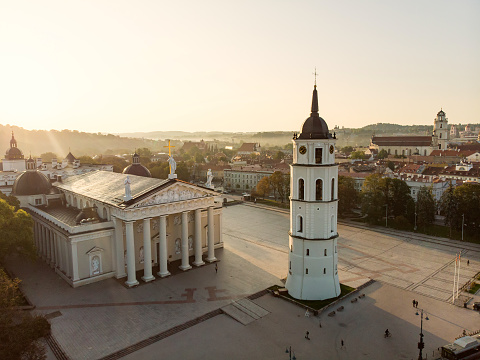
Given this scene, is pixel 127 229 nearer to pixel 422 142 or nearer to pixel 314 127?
pixel 314 127

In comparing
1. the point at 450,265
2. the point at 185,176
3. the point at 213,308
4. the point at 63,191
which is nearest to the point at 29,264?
the point at 63,191

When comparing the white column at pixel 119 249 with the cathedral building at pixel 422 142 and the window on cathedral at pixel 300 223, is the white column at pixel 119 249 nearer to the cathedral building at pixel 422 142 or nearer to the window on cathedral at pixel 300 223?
the window on cathedral at pixel 300 223

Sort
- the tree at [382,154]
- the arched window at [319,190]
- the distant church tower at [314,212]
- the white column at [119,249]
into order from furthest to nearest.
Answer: the tree at [382,154], the white column at [119,249], the arched window at [319,190], the distant church tower at [314,212]

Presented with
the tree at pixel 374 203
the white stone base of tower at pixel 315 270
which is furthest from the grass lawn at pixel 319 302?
the tree at pixel 374 203

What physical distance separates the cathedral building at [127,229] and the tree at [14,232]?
2.73 m

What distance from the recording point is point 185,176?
105 meters

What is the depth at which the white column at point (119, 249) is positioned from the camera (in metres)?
36.8

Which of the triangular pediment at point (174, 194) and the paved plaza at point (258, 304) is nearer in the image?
the paved plaza at point (258, 304)

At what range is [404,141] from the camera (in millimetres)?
170000

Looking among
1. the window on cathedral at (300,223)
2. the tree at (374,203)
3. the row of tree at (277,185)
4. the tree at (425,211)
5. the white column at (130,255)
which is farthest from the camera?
the row of tree at (277,185)

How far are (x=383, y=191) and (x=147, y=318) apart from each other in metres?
45.5

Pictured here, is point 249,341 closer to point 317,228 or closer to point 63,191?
point 317,228

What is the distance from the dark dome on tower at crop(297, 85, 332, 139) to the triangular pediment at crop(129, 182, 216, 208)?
13.6m

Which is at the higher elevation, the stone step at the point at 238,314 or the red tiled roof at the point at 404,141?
the red tiled roof at the point at 404,141
